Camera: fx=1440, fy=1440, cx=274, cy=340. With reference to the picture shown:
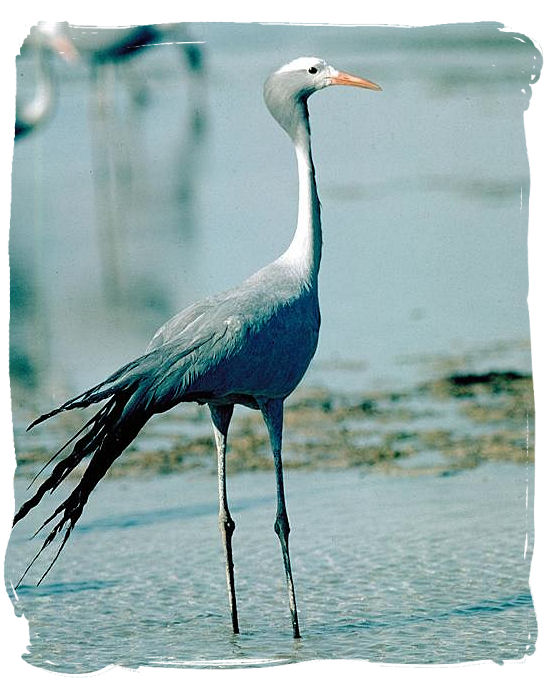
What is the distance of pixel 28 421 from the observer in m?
7.25

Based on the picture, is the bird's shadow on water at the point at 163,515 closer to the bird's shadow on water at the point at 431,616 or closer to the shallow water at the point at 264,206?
the shallow water at the point at 264,206

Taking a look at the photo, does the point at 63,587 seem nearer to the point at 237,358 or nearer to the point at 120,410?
the point at 120,410

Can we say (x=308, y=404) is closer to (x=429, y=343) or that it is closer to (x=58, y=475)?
(x=429, y=343)

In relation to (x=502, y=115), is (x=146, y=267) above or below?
below

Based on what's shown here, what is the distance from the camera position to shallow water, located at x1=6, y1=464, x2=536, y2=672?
16.0 feet

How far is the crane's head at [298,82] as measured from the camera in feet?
17.3

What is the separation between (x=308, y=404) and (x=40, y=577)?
7.48ft

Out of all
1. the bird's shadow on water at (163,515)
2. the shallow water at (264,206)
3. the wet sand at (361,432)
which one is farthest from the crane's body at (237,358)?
the wet sand at (361,432)

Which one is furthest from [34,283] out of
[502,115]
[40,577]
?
[502,115]

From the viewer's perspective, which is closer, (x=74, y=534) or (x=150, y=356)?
(x=150, y=356)

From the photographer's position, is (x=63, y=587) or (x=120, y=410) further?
(x=63, y=587)

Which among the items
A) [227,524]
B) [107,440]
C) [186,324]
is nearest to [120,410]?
[107,440]

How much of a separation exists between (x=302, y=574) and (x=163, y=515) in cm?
90

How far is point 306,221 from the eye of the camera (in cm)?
521
